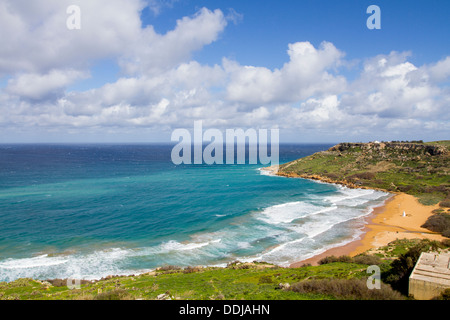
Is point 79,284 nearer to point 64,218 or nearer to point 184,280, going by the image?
point 184,280

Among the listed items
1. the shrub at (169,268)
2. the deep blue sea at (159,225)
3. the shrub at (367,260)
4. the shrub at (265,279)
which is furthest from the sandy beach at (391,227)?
the shrub at (169,268)

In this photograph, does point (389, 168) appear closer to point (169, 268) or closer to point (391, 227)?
point (391, 227)

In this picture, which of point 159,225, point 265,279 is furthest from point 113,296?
point 159,225

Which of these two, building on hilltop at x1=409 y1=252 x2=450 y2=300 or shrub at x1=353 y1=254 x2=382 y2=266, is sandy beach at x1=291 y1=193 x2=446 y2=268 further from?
building on hilltop at x1=409 y1=252 x2=450 y2=300

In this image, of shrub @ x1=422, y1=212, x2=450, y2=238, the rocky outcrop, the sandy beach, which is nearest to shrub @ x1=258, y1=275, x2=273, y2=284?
the sandy beach

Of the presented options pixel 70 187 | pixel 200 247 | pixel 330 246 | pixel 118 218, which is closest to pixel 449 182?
pixel 330 246

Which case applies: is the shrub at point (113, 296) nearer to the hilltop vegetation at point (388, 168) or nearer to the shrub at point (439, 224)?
the shrub at point (439, 224)
